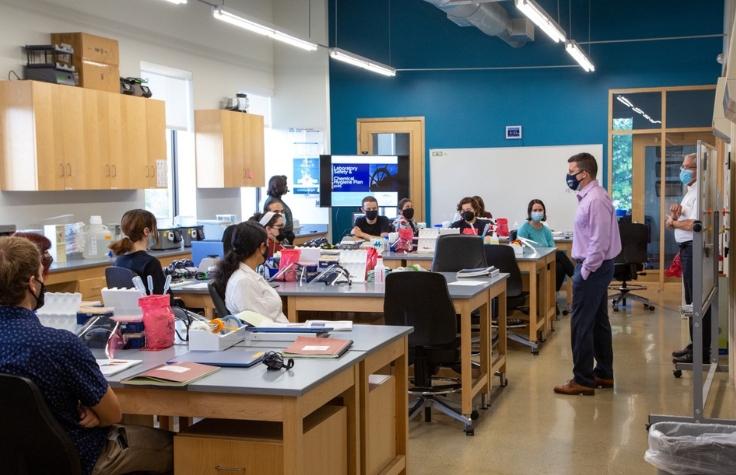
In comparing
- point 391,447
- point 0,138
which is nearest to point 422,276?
point 391,447

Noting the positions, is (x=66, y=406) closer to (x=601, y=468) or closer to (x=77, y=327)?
(x=77, y=327)

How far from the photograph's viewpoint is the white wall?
25.3 ft

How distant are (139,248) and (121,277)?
254mm

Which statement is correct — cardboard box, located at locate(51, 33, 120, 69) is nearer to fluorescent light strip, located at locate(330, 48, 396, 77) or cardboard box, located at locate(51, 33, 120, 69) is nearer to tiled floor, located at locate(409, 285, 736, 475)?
fluorescent light strip, located at locate(330, 48, 396, 77)

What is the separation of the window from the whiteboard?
414 cm

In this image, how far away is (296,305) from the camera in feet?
19.5

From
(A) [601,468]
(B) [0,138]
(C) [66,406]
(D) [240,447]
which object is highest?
(B) [0,138]

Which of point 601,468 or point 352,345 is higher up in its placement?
point 352,345

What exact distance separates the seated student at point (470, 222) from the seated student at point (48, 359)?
20.5ft

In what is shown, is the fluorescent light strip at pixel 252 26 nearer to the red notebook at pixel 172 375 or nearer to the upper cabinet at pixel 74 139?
the upper cabinet at pixel 74 139

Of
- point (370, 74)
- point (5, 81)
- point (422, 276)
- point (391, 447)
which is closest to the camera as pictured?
point (391, 447)

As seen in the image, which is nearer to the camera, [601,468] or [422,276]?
[601,468]

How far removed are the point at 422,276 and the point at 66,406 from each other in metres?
2.87

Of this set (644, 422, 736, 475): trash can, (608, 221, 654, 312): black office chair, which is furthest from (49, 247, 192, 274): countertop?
(608, 221, 654, 312): black office chair
